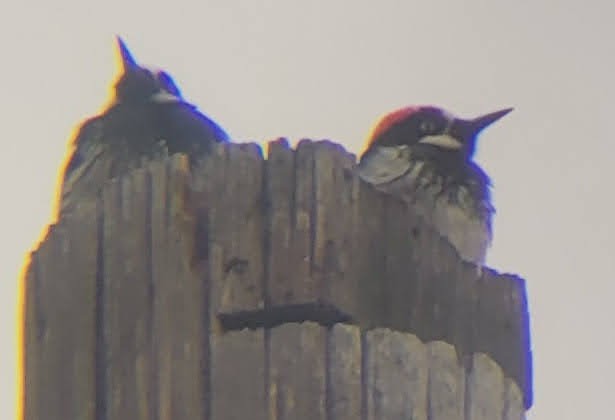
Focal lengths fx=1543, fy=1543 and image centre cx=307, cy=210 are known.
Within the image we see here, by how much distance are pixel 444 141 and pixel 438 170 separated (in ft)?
2.35

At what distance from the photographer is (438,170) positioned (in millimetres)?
7402

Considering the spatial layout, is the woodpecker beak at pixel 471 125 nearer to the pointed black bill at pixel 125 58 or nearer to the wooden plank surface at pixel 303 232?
the pointed black bill at pixel 125 58

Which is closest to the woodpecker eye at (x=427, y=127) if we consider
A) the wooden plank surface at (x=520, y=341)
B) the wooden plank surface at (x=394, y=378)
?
the wooden plank surface at (x=520, y=341)

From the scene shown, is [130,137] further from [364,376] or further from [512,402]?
[364,376]

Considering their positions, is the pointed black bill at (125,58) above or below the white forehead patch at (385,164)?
above

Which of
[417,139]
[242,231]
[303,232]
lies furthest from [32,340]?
[417,139]

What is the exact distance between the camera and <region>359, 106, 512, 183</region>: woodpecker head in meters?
7.54

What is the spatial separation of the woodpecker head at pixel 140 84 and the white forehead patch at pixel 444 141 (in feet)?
4.37

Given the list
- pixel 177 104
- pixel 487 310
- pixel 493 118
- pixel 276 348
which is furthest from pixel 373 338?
pixel 493 118

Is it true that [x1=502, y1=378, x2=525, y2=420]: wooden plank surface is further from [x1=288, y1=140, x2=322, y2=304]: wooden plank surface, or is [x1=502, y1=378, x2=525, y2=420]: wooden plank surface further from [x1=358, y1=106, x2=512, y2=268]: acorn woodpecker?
[x1=358, y1=106, x2=512, y2=268]: acorn woodpecker

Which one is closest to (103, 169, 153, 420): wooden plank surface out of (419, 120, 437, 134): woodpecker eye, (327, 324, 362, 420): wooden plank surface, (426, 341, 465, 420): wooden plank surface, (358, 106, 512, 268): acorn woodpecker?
(327, 324, 362, 420): wooden plank surface

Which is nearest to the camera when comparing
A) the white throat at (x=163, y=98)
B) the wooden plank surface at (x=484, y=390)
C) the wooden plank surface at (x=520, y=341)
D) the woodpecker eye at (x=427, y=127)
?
the wooden plank surface at (x=484, y=390)

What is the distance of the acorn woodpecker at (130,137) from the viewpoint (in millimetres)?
7113

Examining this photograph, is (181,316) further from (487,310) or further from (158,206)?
(487,310)
